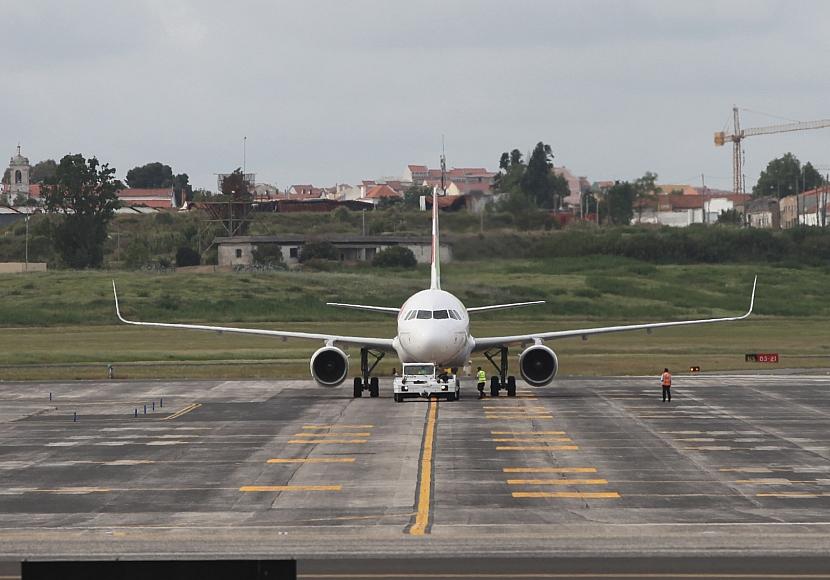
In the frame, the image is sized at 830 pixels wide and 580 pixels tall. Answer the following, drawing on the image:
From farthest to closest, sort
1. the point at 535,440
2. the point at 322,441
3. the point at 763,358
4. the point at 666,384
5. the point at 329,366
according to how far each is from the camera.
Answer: the point at 763,358 → the point at 329,366 → the point at 666,384 → the point at 322,441 → the point at 535,440

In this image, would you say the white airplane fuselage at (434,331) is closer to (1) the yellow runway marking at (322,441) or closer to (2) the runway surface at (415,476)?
(2) the runway surface at (415,476)

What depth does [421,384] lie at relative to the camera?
58562mm

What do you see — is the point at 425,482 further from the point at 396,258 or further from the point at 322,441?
the point at 396,258

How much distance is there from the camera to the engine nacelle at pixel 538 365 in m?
61.2

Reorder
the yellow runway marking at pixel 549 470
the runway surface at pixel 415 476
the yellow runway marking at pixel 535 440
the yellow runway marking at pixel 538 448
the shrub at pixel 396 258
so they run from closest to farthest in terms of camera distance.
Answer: the runway surface at pixel 415 476 < the yellow runway marking at pixel 549 470 < the yellow runway marking at pixel 538 448 < the yellow runway marking at pixel 535 440 < the shrub at pixel 396 258

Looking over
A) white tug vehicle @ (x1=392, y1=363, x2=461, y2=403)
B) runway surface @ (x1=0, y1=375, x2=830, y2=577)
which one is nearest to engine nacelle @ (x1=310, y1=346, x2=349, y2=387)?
runway surface @ (x1=0, y1=375, x2=830, y2=577)

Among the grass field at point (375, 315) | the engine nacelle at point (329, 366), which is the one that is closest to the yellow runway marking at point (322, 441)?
the engine nacelle at point (329, 366)

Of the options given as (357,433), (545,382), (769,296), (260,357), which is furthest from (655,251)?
(357,433)

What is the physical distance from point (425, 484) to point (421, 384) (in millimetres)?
23456

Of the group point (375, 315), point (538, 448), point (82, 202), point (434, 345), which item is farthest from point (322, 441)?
point (82, 202)

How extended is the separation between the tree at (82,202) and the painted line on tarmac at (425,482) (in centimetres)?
12890

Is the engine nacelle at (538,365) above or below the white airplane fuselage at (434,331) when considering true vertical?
below

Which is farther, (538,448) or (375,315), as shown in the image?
(375,315)

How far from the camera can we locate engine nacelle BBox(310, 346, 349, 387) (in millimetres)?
61094
